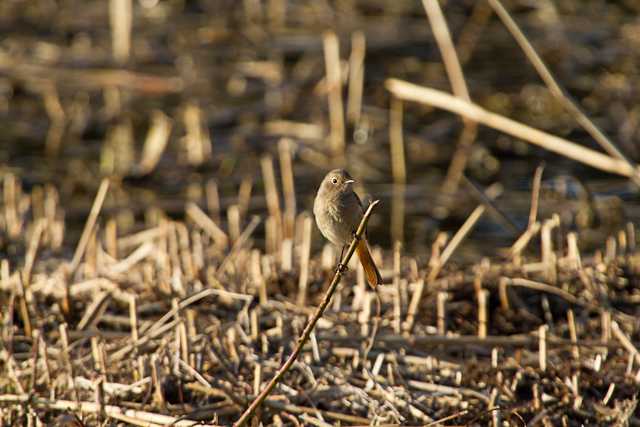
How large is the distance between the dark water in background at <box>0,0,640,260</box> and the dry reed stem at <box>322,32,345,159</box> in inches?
6.7

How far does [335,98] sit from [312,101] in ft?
2.78

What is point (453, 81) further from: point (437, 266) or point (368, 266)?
point (368, 266)

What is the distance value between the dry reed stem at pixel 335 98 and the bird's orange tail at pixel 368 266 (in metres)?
6.76

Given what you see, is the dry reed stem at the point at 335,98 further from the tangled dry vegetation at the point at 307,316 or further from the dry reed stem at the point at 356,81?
the tangled dry vegetation at the point at 307,316

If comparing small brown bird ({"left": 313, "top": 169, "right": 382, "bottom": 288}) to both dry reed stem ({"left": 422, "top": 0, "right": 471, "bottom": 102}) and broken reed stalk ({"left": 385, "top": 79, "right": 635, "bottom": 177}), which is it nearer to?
broken reed stalk ({"left": 385, "top": 79, "right": 635, "bottom": 177})

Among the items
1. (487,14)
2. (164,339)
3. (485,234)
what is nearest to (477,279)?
(164,339)

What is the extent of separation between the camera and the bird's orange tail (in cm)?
379

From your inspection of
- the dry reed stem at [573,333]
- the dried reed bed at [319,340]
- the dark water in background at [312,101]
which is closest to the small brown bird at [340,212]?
the dried reed bed at [319,340]

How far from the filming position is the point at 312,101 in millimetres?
11734

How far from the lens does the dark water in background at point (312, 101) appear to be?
9.50 m

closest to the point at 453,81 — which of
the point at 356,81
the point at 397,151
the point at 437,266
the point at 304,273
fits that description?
the point at 437,266

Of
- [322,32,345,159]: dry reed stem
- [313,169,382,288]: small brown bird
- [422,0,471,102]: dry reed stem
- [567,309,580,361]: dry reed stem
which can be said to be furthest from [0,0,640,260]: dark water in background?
[313,169,382,288]: small brown bird

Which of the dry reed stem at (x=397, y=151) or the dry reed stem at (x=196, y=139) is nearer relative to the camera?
the dry reed stem at (x=397, y=151)

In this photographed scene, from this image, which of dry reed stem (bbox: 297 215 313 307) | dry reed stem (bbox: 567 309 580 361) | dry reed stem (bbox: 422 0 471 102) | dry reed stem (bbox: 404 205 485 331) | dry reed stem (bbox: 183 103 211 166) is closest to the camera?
dry reed stem (bbox: 567 309 580 361)
